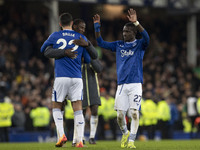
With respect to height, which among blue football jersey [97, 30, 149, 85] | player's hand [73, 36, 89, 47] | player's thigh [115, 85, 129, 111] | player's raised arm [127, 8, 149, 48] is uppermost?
player's raised arm [127, 8, 149, 48]

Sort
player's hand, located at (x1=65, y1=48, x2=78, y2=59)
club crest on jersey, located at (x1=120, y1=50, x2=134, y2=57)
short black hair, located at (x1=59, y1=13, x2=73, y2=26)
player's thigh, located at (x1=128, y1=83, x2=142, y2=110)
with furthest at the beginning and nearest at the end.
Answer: club crest on jersey, located at (x1=120, y1=50, x2=134, y2=57)
player's thigh, located at (x1=128, y1=83, x2=142, y2=110)
short black hair, located at (x1=59, y1=13, x2=73, y2=26)
player's hand, located at (x1=65, y1=48, x2=78, y2=59)

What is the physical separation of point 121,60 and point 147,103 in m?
9.98

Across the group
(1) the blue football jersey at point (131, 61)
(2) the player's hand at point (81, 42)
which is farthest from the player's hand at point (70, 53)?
(1) the blue football jersey at point (131, 61)

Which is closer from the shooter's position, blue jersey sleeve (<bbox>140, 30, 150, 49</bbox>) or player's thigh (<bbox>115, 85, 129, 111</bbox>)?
blue jersey sleeve (<bbox>140, 30, 150, 49</bbox>)

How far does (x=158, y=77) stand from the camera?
24.9 m

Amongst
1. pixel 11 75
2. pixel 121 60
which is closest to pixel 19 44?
pixel 11 75

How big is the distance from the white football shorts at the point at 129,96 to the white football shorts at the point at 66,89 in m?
0.94

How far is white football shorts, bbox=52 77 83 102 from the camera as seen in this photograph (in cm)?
882

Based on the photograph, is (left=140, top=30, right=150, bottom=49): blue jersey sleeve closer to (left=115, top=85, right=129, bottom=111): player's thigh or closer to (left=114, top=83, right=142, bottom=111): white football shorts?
(left=114, top=83, right=142, bottom=111): white football shorts

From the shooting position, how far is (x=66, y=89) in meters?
8.84

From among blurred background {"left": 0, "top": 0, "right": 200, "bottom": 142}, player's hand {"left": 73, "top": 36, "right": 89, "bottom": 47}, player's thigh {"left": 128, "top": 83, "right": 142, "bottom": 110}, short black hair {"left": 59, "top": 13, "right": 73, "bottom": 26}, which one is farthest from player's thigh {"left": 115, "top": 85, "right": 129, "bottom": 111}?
blurred background {"left": 0, "top": 0, "right": 200, "bottom": 142}

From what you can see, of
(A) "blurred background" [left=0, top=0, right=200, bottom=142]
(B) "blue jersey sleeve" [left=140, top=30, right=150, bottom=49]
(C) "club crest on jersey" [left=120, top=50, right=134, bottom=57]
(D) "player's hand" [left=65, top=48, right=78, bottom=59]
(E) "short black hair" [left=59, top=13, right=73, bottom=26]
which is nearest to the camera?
(D) "player's hand" [left=65, top=48, right=78, bottom=59]

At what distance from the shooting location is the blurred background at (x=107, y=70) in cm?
1928

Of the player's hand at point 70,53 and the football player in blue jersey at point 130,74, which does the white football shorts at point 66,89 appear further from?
the football player in blue jersey at point 130,74
